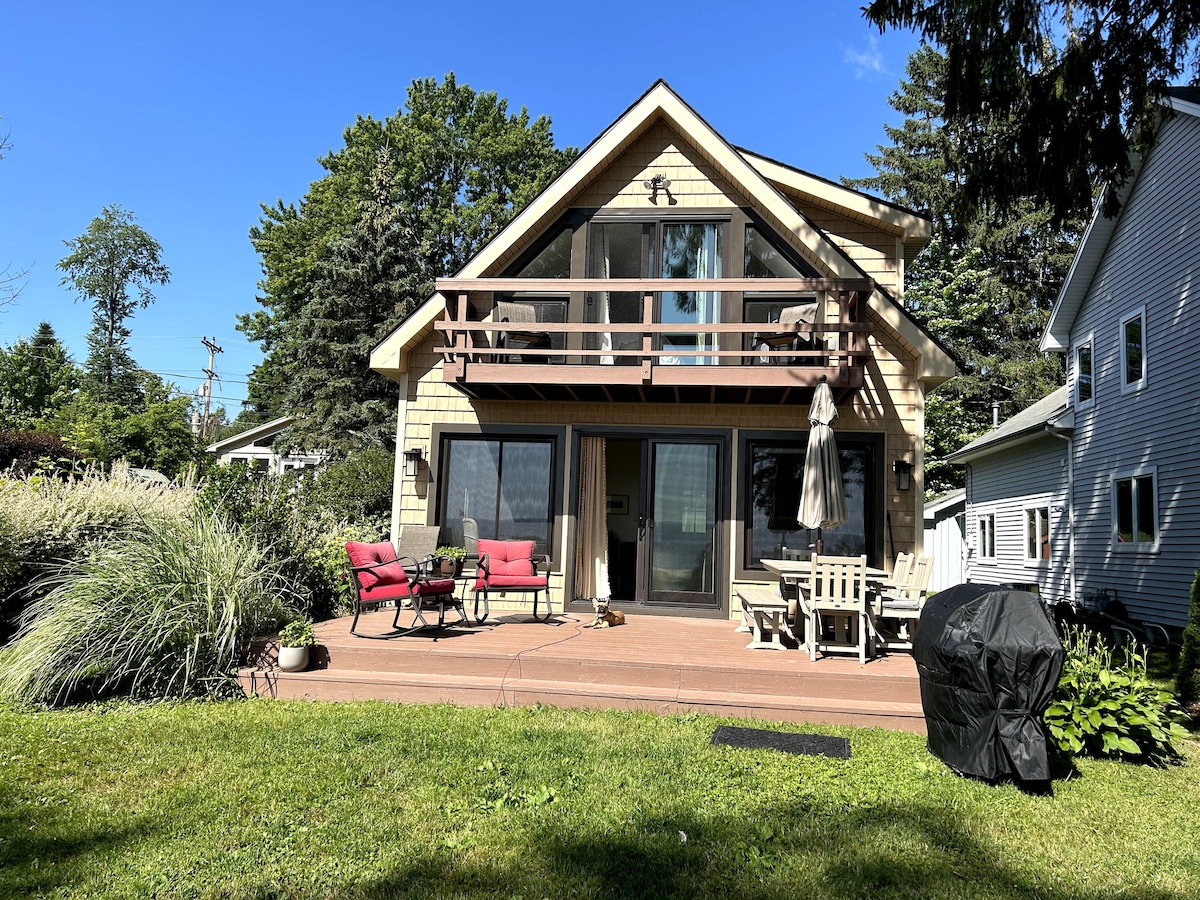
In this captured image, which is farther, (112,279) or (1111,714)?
(112,279)

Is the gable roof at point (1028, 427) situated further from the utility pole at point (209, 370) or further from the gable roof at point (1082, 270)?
the utility pole at point (209, 370)

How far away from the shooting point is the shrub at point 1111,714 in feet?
15.8

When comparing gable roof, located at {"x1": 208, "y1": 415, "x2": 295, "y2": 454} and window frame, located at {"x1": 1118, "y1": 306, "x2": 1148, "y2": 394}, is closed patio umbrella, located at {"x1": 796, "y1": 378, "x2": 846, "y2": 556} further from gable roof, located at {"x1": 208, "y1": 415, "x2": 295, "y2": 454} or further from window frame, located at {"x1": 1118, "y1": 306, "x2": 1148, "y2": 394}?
gable roof, located at {"x1": 208, "y1": 415, "x2": 295, "y2": 454}

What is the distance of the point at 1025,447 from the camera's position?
18.0 m

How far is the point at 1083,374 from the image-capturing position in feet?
50.7

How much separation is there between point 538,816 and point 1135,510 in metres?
13.7

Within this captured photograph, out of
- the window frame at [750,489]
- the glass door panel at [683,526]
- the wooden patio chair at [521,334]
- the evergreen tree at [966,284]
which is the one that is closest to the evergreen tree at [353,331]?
the wooden patio chair at [521,334]

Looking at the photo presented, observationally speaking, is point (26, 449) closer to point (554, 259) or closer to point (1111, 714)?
point (554, 259)

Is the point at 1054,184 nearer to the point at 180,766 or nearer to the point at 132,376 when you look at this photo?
the point at 180,766

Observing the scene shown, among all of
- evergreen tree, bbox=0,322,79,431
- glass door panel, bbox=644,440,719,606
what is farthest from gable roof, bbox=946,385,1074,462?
evergreen tree, bbox=0,322,79,431

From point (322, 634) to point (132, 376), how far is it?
44.5 metres

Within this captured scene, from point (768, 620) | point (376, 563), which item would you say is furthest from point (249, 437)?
point (768, 620)

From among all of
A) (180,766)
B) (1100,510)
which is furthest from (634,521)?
(1100,510)

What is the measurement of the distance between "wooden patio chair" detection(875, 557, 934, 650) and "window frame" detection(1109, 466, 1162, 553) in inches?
320
